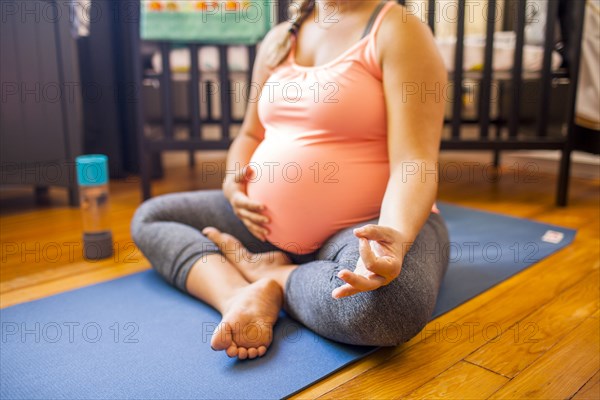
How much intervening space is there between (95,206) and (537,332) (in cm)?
95

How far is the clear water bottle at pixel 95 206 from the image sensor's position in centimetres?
125

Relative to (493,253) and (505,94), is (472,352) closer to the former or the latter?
(493,253)

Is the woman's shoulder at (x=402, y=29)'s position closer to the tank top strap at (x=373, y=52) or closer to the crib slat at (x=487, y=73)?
the tank top strap at (x=373, y=52)

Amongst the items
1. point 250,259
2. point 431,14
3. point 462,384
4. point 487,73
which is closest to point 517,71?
point 487,73

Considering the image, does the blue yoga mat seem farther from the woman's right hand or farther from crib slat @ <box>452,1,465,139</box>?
crib slat @ <box>452,1,465,139</box>

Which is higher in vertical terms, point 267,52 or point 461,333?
point 267,52

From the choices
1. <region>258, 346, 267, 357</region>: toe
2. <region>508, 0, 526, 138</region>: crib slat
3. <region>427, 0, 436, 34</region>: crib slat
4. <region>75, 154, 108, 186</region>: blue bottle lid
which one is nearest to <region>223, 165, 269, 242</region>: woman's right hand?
<region>258, 346, 267, 357</region>: toe

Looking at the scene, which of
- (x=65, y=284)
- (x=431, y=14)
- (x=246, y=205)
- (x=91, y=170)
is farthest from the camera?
(x=431, y=14)

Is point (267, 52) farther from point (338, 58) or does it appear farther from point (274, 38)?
point (338, 58)

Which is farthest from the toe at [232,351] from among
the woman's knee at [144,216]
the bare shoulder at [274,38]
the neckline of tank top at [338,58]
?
the bare shoulder at [274,38]

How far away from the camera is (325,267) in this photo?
2.78 ft

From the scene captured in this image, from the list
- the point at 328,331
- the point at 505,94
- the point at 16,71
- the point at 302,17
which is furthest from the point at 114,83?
the point at 328,331

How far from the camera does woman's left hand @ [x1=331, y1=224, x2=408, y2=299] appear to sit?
0.65 meters

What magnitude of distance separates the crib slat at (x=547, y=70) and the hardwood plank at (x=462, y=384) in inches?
44.8
